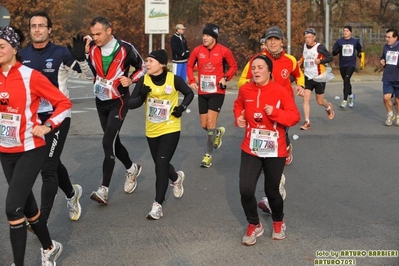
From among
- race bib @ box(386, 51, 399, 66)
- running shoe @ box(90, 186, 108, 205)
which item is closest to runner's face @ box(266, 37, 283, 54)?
running shoe @ box(90, 186, 108, 205)

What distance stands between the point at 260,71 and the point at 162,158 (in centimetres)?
171

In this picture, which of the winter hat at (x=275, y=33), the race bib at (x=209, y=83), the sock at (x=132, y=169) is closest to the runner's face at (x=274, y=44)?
the winter hat at (x=275, y=33)

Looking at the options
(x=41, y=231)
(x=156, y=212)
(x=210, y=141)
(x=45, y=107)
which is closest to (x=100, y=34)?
(x=45, y=107)

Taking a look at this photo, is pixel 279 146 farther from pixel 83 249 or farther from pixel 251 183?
pixel 83 249

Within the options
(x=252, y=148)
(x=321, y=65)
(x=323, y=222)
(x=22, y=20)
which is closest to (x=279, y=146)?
(x=252, y=148)

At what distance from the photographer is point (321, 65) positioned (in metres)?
13.5

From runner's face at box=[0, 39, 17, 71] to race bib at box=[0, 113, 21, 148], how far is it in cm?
38

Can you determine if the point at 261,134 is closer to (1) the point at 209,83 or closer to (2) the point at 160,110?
(2) the point at 160,110

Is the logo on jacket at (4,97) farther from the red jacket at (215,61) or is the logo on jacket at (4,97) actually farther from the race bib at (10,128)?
the red jacket at (215,61)

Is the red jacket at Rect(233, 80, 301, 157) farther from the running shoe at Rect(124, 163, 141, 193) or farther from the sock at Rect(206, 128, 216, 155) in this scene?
the sock at Rect(206, 128, 216, 155)

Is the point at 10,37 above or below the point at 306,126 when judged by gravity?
above

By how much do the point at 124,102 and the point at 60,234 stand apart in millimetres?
1904

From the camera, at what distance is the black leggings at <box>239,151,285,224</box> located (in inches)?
237

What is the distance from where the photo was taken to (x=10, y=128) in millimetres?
5246
